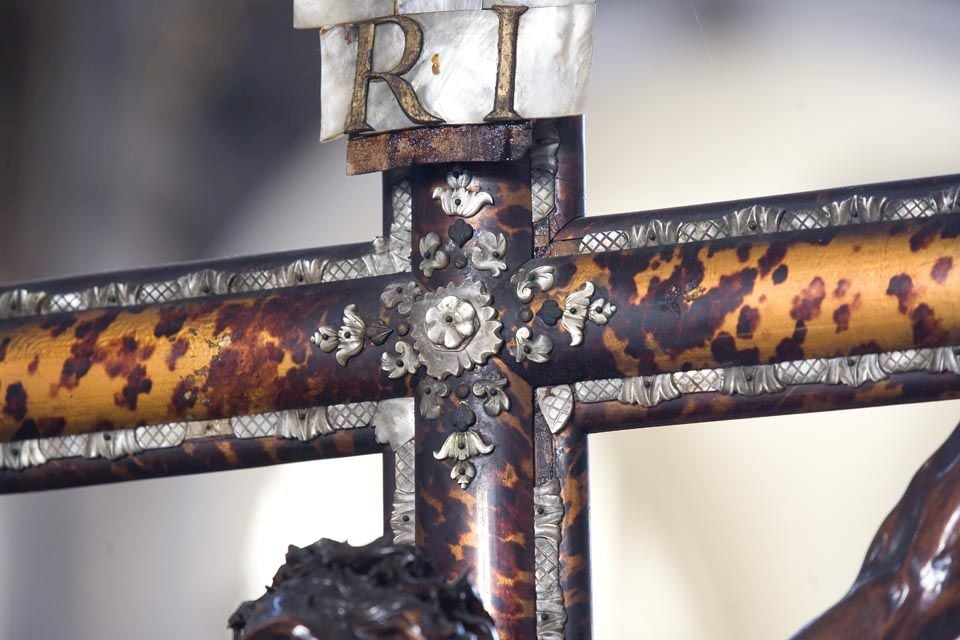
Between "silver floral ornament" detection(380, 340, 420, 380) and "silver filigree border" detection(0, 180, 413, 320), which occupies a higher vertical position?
"silver filigree border" detection(0, 180, 413, 320)

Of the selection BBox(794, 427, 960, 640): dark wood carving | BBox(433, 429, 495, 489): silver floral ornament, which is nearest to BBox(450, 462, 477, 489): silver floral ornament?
BBox(433, 429, 495, 489): silver floral ornament

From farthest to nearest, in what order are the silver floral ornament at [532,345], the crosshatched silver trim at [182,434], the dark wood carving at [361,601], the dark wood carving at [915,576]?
the crosshatched silver trim at [182,434] → the silver floral ornament at [532,345] → the dark wood carving at [915,576] → the dark wood carving at [361,601]

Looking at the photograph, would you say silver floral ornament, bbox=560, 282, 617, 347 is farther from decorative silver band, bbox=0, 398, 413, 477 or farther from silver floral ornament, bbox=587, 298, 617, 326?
decorative silver band, bbox=0, 398, 413, 477

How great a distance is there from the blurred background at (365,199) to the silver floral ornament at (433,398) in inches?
54.5

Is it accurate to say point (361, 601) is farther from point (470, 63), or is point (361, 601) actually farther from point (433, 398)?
point (470, 63)

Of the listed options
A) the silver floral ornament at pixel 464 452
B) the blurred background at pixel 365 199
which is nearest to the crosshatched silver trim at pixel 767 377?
the silver floral ornament at pixel 464 452

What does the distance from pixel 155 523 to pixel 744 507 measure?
985mm

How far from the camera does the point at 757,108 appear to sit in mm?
3209

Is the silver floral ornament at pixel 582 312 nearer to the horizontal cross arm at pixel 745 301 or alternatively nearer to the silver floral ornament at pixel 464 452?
the horizontal cross arm at pixel 745 301

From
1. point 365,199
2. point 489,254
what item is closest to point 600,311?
point 489,254

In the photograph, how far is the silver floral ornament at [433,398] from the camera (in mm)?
1795

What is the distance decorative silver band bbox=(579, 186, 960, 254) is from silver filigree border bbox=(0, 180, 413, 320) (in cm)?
19

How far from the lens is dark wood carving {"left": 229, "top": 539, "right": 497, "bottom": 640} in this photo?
108cm

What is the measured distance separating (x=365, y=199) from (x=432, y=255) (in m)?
1.48
